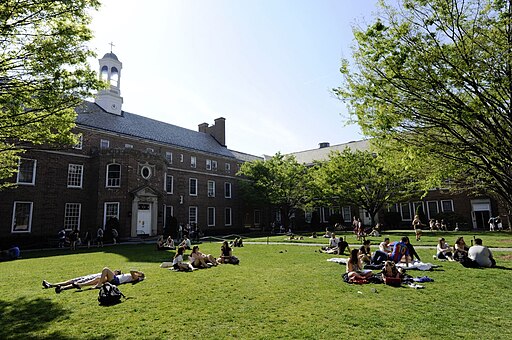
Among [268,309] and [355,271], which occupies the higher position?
[355,271]

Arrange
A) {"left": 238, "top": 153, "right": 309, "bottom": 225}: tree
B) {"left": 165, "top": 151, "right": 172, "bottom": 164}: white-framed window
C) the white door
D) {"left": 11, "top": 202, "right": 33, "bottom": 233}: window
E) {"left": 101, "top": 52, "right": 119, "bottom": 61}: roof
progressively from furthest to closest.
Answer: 1. {"left": 238, "top": 153, "right": 309, "bottom": 225}: tree
2. {"left": 165, "top": 151, "right": 172, "bottom": 164}: white-framed window
3. {"left": 101, "top": 52, "right": 119, "bottom": 61}: roof
4. the white door
5. {"left": 11, "top": 202, "right": 33, "bottom": 233}: window

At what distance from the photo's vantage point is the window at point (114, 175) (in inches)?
1075

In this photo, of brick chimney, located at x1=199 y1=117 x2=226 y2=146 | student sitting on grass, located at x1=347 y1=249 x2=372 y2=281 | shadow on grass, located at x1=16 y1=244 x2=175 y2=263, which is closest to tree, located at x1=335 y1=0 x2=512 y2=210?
student sitting on grass, located at x1=347 y1=249 x2=372 y2=281

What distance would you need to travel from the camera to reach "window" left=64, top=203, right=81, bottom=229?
2650 centimetres

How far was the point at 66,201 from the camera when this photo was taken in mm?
26625

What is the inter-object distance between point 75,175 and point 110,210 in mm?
4805

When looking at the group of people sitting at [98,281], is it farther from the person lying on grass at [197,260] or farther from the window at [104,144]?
the window at [104,144]

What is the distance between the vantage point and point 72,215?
2684 centimetres

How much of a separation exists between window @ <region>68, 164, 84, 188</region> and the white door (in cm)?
577

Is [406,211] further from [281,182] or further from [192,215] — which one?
[192,215]

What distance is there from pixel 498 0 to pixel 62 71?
11787mm

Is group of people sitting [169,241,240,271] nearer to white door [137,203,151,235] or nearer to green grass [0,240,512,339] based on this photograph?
green grass [0,240,512,339]

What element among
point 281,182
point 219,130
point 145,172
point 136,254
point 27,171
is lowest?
point 136,254

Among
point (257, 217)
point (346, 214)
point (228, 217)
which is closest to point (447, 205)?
point (346, 214)
